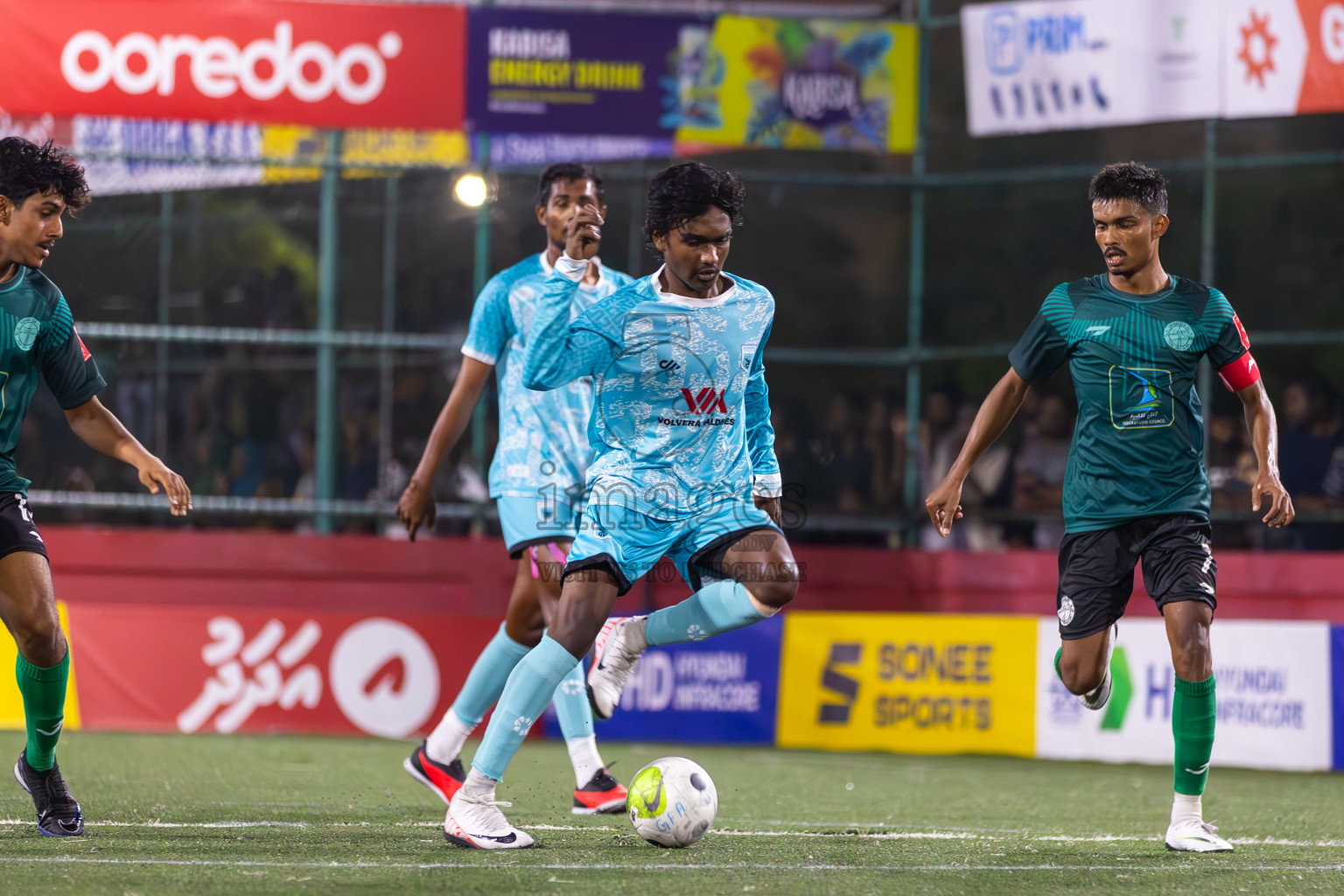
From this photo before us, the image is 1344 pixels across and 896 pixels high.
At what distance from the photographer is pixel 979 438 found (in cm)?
561

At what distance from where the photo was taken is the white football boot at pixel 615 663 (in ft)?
17.6

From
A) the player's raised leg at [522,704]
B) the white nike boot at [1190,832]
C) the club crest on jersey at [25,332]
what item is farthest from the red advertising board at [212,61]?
the white nike boot at [1190,832]

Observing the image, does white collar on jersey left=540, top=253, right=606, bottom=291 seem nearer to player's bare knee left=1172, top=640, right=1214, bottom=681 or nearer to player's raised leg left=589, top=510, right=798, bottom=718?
player's raised leg left=589, top=510, right=798, bottom=718

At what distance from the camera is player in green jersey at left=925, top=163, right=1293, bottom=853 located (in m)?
5.32

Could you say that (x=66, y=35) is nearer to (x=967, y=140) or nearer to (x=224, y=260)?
(x=224, y=260)

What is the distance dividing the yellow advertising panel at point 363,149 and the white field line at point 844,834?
26.4ft

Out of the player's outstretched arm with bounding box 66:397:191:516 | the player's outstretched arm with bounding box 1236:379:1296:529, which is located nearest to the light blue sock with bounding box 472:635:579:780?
the player's outstretched arm with bounding box 66:397:191:516

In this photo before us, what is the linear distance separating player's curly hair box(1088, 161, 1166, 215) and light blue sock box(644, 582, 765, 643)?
181cm

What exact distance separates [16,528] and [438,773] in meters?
1.80

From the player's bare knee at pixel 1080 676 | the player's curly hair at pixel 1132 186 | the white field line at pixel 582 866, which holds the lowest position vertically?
the white field line at pixel 582 866

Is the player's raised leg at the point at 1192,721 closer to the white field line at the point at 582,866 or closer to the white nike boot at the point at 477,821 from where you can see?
the white field line at the point at 582,866

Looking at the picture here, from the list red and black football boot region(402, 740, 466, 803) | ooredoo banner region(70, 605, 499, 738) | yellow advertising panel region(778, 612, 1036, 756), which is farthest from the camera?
ooredoo banner region(70, 605, 499, 738)

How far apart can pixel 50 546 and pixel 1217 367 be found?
30.4ft

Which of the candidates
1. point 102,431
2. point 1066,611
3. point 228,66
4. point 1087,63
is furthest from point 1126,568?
point 228,66
